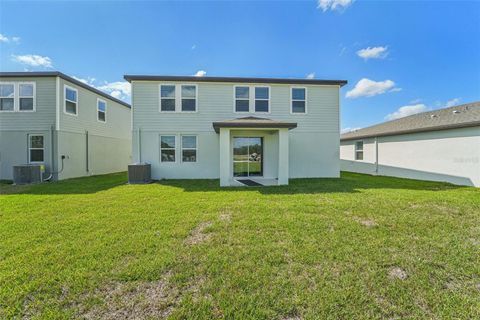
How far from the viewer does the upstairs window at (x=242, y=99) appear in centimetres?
1202

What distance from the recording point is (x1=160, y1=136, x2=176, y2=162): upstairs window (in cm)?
1180

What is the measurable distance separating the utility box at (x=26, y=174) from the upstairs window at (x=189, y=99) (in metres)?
7.61

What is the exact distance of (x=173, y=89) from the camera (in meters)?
11.7

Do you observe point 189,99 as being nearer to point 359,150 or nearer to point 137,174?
point 137,174

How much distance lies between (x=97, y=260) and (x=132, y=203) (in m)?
3.46

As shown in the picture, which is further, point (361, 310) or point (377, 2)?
point (377, 2)

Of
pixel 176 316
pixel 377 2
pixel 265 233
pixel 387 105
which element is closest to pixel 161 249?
pixel 176 316

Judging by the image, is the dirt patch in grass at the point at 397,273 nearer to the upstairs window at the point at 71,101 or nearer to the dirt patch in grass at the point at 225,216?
the dirt patch in grass at the point at 225,216

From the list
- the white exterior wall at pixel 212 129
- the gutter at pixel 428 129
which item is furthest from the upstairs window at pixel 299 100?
the gutter at pixel 428 129

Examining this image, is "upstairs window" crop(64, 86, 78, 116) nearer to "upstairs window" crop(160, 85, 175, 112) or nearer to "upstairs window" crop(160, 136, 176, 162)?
"upstairs window" crop(160, 85, 175, 112)

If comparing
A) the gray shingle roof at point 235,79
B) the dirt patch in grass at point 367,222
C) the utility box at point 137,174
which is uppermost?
the gray shingle roof at point 235,79

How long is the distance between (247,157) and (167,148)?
14.6ft

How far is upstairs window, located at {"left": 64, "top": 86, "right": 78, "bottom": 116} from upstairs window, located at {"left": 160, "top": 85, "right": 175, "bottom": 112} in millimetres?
5166

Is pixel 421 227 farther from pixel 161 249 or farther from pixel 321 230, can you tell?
pixel 161 249
